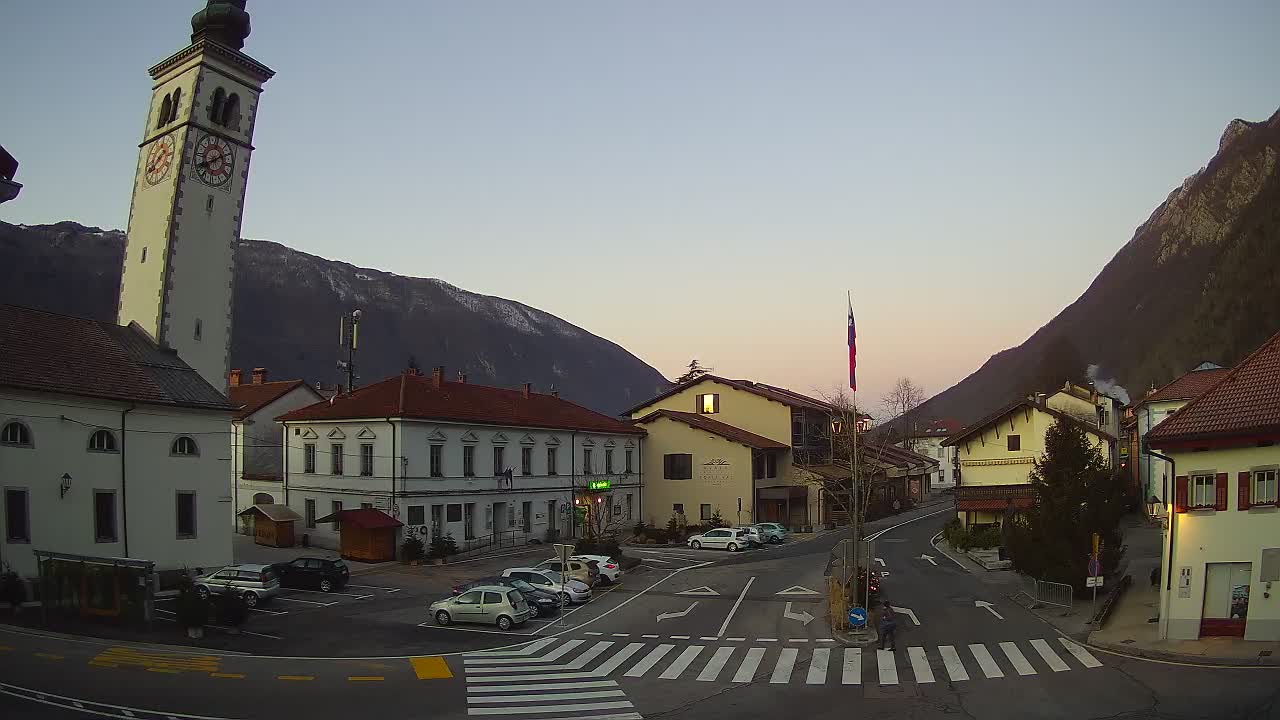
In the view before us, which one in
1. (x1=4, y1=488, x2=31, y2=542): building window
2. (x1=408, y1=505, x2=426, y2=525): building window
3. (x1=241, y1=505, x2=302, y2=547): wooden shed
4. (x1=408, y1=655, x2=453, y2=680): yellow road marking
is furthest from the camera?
(x1=241, y1=505, x2=302, y2=547): wooden shed

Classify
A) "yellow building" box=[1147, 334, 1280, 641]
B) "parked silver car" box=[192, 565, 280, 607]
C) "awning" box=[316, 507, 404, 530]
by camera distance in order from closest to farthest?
"yellow building" box=[1147, 334, 1280, 641] → "parked silver car" box=[192, 565, 280, 607] → "awning" box=[316, 507, 404, 530]

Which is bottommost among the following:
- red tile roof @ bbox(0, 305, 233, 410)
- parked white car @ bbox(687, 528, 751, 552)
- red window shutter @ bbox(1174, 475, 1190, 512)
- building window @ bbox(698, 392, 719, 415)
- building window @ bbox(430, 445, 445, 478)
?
parked white car @ bbox(687, 528, 751, 552)

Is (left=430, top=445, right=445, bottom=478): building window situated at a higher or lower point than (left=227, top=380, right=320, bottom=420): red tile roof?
lower

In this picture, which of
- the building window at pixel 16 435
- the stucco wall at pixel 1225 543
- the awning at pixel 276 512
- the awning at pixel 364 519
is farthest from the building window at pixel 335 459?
the stucco wall at pixel 1225 543

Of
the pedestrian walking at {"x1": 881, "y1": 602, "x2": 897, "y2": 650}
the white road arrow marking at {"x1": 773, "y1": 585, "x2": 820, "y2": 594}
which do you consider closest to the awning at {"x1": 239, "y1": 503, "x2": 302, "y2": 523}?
the white road arrow marking at {"x1": 773, "y1": 585, "x2": 820, "y2": 594}

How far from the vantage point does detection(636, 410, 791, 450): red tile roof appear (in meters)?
67.0

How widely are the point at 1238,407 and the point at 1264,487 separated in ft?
7.89

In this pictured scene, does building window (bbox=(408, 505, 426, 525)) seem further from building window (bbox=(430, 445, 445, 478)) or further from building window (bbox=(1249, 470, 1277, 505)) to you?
building window (bbox=(1249, 470, 1277, 505))

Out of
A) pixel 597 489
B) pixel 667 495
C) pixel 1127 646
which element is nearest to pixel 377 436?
pixel 597 489

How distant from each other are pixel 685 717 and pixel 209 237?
36013mm

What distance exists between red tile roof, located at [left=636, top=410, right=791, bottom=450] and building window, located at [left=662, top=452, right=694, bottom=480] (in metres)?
2.58

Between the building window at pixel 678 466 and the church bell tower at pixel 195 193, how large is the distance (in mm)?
35227

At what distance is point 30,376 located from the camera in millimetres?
31812

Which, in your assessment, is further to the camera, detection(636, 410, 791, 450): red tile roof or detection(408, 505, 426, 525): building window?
detection(636, 410, 791, 450): red tile roof
